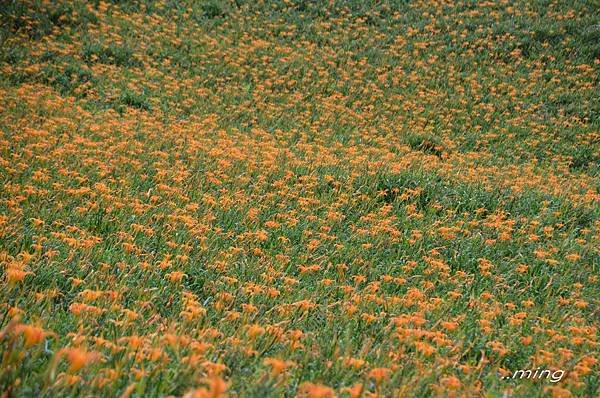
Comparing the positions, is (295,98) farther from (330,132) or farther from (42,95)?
(42,95)

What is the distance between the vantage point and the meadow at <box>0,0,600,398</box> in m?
2.60

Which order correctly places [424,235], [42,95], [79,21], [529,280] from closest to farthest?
[529,280] → [424,235] → [42,95] → [79,21]

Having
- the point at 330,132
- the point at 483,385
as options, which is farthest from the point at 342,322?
the point at 330,132

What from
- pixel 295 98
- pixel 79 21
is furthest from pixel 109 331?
pixel 79 21

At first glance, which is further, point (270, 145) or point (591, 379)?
point (270, 145)

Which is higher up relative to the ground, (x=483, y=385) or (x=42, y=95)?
(x=483, y=385)

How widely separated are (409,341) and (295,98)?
9456 mm

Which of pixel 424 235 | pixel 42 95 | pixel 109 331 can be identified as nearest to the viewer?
pixel 109 331

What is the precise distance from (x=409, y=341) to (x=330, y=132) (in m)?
7.55

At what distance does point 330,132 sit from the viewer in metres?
10.2

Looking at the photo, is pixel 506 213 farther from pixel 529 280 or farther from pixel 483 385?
pixel 483 385

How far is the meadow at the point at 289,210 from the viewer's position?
102 inches

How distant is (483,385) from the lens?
9.50 ft

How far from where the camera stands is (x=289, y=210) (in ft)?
18.3
